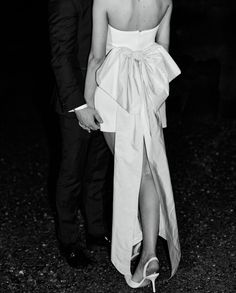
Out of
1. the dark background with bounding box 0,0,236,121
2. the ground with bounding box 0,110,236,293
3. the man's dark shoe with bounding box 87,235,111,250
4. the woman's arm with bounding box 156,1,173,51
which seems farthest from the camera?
the dark background with bounding box 0,0,236,121

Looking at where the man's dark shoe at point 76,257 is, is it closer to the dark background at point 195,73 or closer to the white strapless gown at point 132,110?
the white strapless gown at point 132,110

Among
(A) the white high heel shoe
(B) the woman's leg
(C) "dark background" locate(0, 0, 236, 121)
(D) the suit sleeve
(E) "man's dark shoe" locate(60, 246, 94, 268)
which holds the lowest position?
(C) "dark background" locate(0, 0, 236, 121)

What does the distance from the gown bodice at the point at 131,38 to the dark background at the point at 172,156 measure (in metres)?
1.37

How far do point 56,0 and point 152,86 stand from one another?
69cm

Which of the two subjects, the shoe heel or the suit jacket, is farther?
the shoe heel

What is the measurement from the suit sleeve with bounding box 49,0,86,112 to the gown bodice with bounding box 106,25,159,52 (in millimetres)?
196

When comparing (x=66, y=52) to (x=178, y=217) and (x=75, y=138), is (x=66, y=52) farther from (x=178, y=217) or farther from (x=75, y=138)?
(x=178, y=217)

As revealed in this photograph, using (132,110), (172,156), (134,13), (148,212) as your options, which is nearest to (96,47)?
(134,13)

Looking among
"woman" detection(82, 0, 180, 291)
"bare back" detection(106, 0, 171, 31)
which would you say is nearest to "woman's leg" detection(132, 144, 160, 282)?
"woman" detection(82, 0, 180, 291)

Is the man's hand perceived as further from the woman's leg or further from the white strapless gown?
the woman's leg

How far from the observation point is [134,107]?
358 centimetres

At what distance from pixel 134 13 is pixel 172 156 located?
253 centimetres

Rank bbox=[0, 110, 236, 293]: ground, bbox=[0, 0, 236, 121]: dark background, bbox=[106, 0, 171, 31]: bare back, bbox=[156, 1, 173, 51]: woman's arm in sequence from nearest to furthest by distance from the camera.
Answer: bbox=[106, 0, 171, 31]: bare back, bbox=[156, 1, 173, 51]: woman's arm, bbox=[0, 110, 236, 293]: ground, bbox=[0, 0, 236, 121]: dark background

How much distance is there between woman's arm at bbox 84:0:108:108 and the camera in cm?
345
